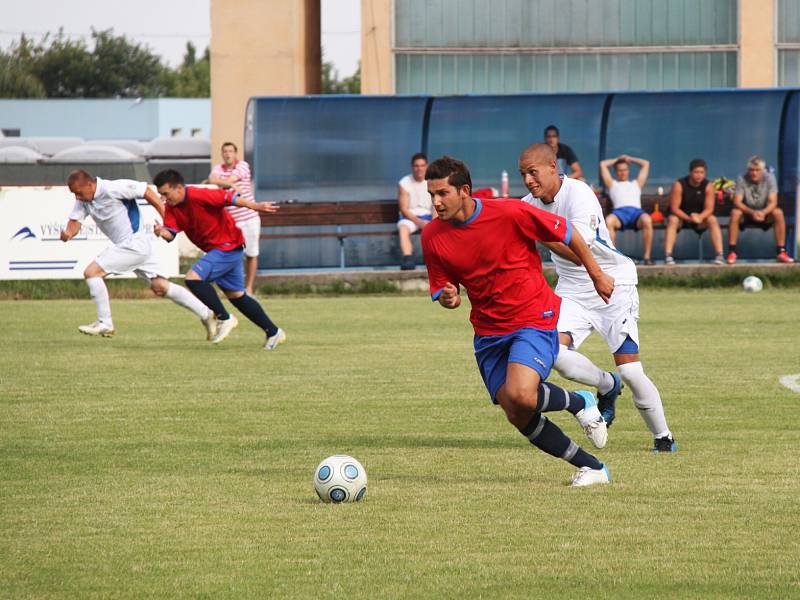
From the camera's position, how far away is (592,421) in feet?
27.1

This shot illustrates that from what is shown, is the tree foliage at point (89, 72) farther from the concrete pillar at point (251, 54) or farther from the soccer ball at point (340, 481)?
the soccer ball at point (340, 481)

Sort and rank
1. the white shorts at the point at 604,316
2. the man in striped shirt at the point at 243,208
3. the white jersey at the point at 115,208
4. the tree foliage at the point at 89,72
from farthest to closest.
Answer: the tree foliage at the point at 89,72 < the man in striped shirt at the point at 243,208 < the white jersey at the point at 115,208 < the white shorts at the point at 604,316

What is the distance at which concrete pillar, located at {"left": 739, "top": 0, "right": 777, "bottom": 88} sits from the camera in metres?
30.1

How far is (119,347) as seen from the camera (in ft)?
50.8

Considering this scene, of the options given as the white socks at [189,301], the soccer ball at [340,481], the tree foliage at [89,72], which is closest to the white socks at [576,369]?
the soccer ball at [340,481]

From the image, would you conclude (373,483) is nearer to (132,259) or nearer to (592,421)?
(592,421)

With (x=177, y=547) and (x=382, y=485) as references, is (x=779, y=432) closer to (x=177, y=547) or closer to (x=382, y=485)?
(x=382, y=485)

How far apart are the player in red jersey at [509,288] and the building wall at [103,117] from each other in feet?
250

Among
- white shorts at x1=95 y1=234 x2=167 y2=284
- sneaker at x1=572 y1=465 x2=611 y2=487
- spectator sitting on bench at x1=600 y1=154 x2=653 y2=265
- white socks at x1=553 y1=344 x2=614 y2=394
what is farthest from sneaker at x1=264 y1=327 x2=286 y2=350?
spectator sitting on bench at x1=600 y1=154 x2=653 y2=265

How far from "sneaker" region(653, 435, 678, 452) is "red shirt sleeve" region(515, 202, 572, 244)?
1.60 metres

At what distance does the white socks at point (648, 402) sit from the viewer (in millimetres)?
8734

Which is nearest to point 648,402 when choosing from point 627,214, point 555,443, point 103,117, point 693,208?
point 555,443

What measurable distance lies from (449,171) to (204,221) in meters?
8.10

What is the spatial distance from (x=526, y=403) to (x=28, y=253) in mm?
16287
